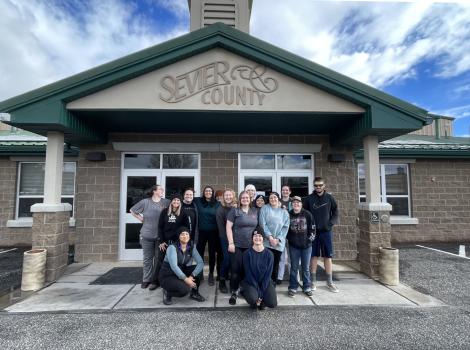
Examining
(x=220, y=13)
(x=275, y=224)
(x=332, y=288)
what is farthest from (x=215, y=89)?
(x=220, y=13)

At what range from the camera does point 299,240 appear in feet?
14.2

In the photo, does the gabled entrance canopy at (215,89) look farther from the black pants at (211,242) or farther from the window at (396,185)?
the window at (396,185)

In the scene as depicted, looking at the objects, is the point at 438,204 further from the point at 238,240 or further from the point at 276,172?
the point at 238,240

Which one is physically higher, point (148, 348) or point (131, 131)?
point (131, 131)

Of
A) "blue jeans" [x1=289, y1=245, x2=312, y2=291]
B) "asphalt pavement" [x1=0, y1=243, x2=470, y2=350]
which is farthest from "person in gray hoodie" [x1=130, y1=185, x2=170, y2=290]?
"blue jeans" [x1=289, y1=245, x2=312, y2=291]

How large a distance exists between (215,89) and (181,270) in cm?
331

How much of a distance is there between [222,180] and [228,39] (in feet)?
10.8

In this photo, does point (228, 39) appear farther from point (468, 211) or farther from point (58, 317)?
point (468, 211)

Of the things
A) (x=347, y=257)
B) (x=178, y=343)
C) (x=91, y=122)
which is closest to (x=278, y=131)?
(x=347, y=257)

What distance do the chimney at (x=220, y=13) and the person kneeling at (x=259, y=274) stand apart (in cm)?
717

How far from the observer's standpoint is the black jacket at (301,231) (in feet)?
14.2

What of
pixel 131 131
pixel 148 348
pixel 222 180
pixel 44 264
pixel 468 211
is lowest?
pixel 148 348

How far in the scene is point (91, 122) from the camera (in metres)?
6.06

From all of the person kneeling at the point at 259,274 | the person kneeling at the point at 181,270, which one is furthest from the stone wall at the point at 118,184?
the person kneeling at the point at 259,274
